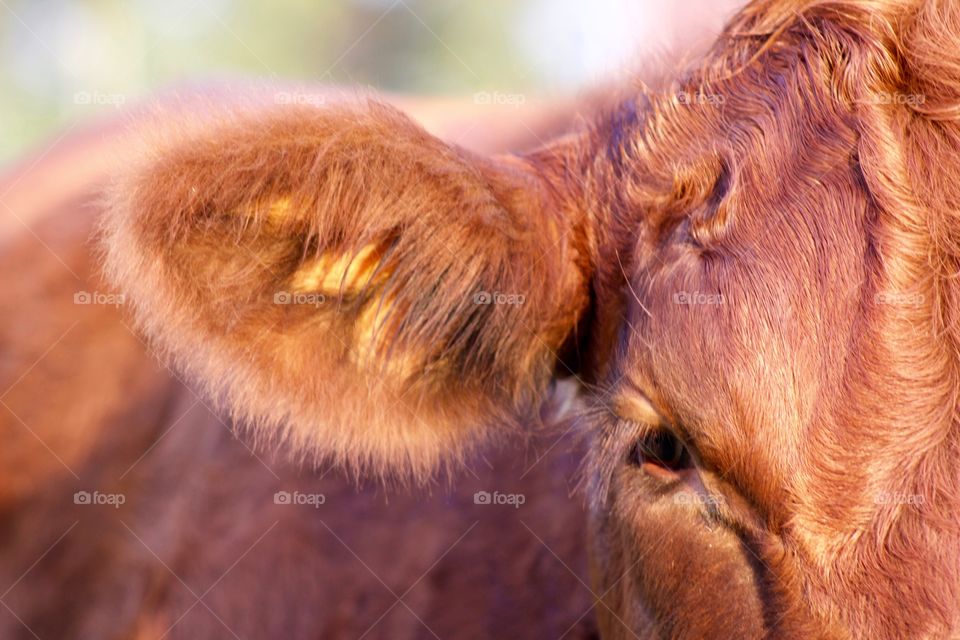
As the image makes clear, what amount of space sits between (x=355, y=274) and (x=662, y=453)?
710mm

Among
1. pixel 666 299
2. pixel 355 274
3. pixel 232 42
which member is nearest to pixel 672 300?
pixel 666 299

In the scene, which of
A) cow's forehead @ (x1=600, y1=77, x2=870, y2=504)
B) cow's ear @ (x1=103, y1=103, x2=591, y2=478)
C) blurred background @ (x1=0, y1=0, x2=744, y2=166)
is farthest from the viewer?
blurred background @ (x1=0, y1=0, x2=744, y2=166)

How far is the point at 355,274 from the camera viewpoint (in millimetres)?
2070

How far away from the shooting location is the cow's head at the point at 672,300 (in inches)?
60.1

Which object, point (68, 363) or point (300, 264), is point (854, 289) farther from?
point (68, 363)

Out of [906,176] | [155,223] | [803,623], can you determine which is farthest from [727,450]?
[155,223]

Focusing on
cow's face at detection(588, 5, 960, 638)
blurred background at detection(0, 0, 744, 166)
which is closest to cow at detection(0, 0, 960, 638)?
cow's face at detection(588, 5, 960, 638)

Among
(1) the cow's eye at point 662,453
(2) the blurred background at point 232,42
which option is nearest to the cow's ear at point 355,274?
(1) the cow's eye at point 662,453

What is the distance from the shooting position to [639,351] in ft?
6.18

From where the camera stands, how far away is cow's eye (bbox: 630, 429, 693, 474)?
181 centimetres

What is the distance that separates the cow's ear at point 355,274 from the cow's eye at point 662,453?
0.37m

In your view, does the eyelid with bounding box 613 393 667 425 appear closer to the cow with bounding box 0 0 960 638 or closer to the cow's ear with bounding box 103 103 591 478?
the cow with bounding box 0 0 960 638

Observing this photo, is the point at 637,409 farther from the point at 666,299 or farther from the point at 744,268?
the point at 744,268

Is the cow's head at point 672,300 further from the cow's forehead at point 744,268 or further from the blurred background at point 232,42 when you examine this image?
the blurred background at point 232,42
